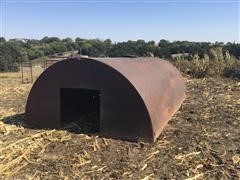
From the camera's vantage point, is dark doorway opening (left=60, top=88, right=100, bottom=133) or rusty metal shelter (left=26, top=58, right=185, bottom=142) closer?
rusty metal shelter (left=26, top=58, right=185, bottom=142)

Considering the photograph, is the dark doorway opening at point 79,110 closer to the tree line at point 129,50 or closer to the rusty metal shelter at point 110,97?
the rusty metal shelter at point 110,97

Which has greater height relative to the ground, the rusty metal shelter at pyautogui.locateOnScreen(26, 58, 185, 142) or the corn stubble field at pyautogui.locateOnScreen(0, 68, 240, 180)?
the rusty metal shelter at pyautogui.locateOnScreen(26, 58, 185, 142)

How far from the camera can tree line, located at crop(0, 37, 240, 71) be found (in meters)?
19.8

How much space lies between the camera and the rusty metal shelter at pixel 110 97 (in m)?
6.72

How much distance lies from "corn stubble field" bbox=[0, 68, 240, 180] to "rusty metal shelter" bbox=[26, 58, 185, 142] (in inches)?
9.9

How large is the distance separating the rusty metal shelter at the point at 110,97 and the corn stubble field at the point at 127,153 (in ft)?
0.82

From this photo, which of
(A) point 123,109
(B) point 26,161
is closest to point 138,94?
(A) point 123,109

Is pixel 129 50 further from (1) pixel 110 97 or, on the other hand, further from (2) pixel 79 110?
(1) pixel 110 97

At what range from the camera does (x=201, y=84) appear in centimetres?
1381

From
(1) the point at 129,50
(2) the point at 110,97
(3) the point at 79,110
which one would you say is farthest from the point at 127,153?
(1) the point at 129,50

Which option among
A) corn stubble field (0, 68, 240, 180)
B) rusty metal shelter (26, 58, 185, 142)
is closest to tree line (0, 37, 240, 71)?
rusty metal shelter (26, 58, 185, 142)

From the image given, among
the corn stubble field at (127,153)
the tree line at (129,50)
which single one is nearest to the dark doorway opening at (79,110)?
the corn stubble field at (127,153)

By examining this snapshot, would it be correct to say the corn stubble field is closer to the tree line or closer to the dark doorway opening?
the dark doorway opening

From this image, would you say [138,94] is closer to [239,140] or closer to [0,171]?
[239,140]
